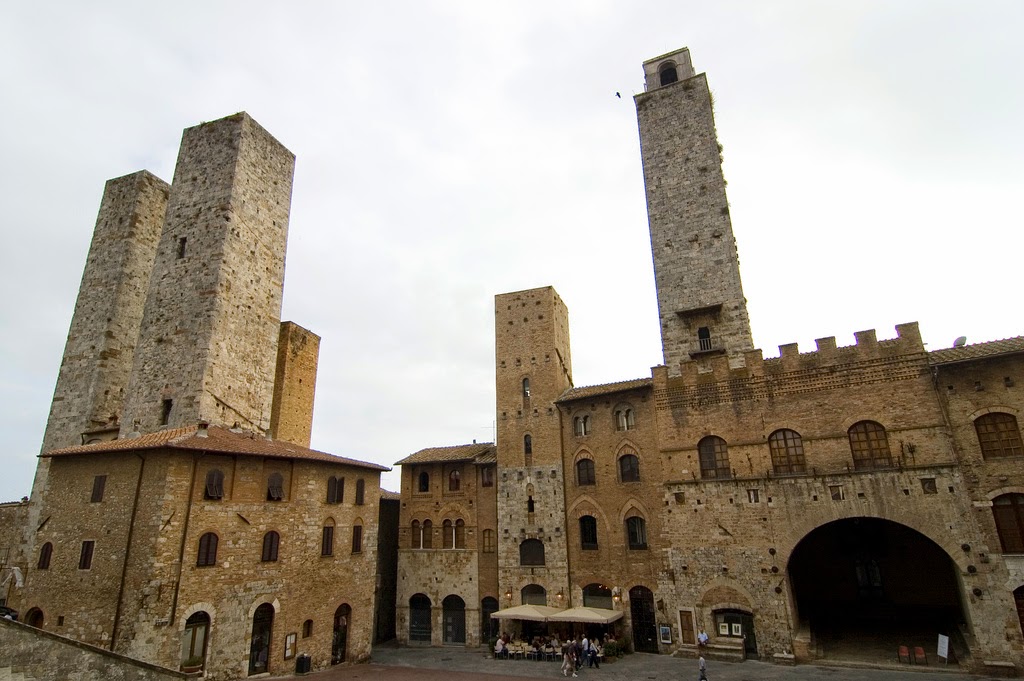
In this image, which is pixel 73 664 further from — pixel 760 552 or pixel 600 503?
pixel 760 552

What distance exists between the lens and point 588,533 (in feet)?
88.7

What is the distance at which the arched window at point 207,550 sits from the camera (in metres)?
18.6

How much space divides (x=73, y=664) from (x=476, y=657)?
17077mm

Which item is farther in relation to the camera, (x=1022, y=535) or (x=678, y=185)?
(x=678, y=185)

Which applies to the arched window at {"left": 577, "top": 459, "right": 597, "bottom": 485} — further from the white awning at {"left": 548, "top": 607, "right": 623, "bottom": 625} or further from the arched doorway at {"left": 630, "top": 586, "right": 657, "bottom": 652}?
the white awning at {"left": 548, "top": 607, "right": 623, "bottom": 625}

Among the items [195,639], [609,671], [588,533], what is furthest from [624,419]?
[195,639]

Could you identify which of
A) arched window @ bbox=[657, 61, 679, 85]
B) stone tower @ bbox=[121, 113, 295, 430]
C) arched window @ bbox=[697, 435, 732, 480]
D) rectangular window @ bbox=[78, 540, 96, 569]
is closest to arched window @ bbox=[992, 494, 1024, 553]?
arched window @ bbox=[697, 435, 732, 480]

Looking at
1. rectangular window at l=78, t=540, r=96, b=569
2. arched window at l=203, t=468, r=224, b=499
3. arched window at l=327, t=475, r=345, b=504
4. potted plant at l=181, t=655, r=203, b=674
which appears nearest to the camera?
potted plant at l=181, t=655, r=203, b=674

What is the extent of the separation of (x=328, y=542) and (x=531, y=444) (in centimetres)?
1144

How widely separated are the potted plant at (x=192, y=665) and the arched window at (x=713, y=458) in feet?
66.7

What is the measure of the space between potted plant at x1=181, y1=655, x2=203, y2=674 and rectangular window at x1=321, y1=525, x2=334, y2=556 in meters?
5.89

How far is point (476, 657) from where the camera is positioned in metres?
26.0

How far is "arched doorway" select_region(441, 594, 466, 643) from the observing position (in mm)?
29484

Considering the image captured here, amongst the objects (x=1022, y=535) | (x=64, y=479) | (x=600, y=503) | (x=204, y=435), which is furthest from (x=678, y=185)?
(x=64, y=479)
